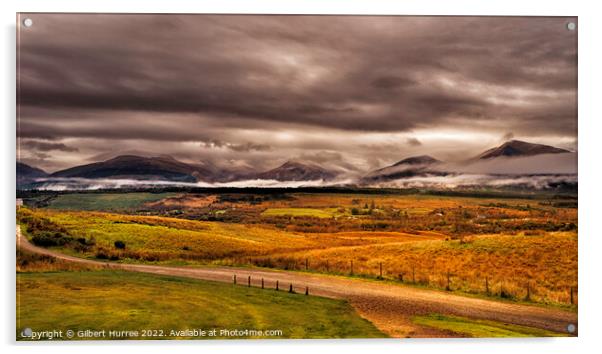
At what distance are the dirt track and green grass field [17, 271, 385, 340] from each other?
0.32m

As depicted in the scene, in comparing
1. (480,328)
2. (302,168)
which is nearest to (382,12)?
(302,168)

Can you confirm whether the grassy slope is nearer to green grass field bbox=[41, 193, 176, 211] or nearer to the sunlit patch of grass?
green grass field bbox=[41, 193, 176, 211]

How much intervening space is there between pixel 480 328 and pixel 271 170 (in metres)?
5.04

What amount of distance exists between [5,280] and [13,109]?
3.23 meters

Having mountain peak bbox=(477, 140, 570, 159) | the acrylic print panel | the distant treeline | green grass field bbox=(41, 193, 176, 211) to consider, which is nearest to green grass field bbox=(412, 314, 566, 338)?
the acrylic print panel

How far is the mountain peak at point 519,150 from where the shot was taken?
10.1m

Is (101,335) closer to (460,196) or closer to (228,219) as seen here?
(228,219)

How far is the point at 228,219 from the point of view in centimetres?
1056

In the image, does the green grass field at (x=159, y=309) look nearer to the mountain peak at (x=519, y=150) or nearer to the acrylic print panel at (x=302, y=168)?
the acrylic print panel at (x=302, y=168)

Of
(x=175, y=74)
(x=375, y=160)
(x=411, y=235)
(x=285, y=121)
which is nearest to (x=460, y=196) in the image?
(x=411, y=235)

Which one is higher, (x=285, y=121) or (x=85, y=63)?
(x=85, y=63)

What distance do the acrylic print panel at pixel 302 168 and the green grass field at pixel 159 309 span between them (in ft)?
0.15

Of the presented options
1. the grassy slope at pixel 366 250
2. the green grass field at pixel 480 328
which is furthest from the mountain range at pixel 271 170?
the green grass field at pixel 480 328

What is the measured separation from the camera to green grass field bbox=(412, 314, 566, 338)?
376 inches
